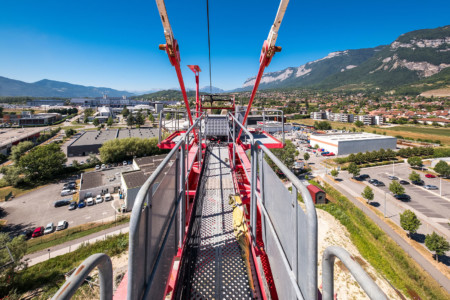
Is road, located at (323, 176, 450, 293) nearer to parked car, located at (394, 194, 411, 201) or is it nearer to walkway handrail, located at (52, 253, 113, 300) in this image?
parked car, located at (394, 194, 411, 201)

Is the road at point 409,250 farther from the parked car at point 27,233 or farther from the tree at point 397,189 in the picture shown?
the parked car at point 27,233

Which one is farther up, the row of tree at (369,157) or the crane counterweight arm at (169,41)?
the crane counterweight arm at (169,41)

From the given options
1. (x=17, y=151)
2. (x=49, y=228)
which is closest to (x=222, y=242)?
(x=49, y=228)

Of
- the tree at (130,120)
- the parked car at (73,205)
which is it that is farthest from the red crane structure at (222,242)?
the tree at (130,120)

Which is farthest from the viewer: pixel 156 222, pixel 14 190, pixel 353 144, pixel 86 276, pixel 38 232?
pixel 353 144

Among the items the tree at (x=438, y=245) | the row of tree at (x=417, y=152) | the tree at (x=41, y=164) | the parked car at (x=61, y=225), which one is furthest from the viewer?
the row of tree at (x=417, y=152)

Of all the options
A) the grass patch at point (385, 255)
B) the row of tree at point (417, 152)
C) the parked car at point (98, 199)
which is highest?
the row of tree at point (417, 152)

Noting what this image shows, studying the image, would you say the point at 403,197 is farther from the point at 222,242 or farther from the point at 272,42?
the point at 222,242

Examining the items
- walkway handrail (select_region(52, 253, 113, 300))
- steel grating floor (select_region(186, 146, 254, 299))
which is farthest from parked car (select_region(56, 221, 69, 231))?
walkway handrail (select_region(52, 253, 113, 300))
